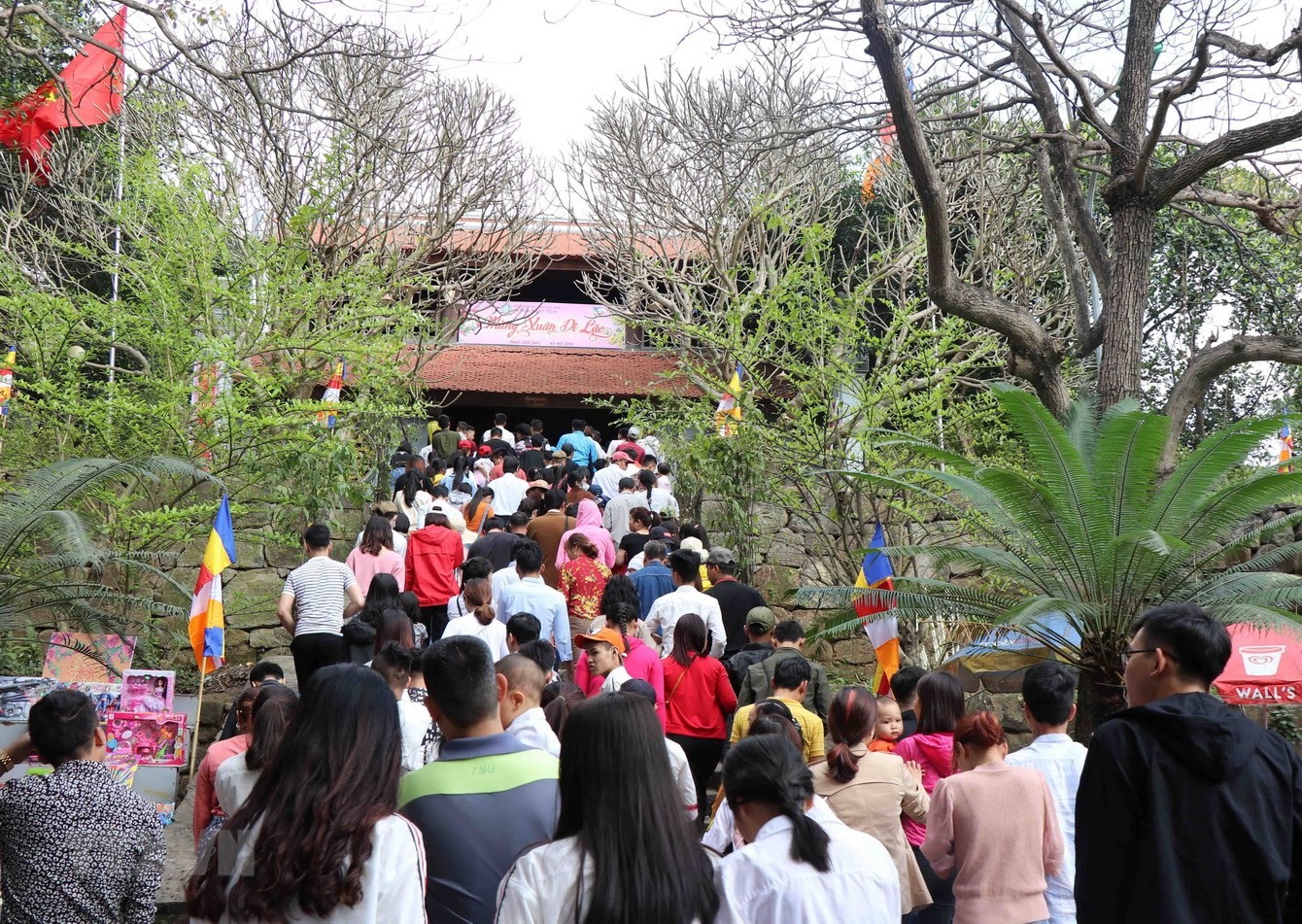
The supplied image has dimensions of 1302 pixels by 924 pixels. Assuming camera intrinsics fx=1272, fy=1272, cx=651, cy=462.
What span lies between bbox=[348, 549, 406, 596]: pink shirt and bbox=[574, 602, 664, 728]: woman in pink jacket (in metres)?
2.33

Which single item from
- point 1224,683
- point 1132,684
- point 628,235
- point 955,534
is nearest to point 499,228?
point 628,235

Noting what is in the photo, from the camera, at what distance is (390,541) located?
30.3 feet

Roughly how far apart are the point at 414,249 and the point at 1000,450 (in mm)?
9566

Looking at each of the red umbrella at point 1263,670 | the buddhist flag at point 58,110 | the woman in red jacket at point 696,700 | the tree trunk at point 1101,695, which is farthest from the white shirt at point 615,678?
the buddhist flag at point 58,110

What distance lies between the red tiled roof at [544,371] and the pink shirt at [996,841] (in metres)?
19.4

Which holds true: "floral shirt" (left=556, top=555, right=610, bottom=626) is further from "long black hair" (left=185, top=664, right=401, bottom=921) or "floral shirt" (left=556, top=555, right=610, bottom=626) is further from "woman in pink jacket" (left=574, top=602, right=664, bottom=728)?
"long black hair" (left=185, top=664, right=401, bottom=921)

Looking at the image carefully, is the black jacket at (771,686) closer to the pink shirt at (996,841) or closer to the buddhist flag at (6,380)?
the pink shirt at (996,841)

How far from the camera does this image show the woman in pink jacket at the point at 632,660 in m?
7.26

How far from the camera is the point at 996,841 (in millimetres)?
4656

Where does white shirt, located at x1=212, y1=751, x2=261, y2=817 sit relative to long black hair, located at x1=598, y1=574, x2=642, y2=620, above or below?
below

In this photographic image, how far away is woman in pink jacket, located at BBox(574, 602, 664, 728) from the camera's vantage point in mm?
7262

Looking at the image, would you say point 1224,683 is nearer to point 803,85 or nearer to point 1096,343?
Answer: point 1096,343

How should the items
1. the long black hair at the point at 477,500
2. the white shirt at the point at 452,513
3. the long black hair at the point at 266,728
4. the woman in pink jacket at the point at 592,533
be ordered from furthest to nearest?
the long black hair at the point at 477,500 → the white shirt at the point at 452,513 → the woman in pink jacket at the point at 592,533 → the long black hair at the point at 266,728

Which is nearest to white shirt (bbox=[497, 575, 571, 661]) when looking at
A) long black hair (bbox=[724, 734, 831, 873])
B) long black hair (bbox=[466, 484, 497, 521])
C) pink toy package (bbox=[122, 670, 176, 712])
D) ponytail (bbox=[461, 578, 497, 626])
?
ponytail (bbox=[461, 578, 497, 626])
